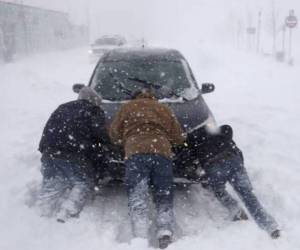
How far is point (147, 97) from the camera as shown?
17.0ft

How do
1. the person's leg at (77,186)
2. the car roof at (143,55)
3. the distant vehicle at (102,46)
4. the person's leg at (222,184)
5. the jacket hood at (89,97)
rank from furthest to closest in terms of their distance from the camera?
1. the distant vehicle at (102,46)
2. the car roof at (143,55)
3. the jacket hood at (89,97)
4. the person's leg at (77,186)
5. the person's leg at (222,184)

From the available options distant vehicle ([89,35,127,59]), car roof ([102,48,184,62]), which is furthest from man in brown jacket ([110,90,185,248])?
distant vehicle ([89,35,127,59])

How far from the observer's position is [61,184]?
536 centimetres

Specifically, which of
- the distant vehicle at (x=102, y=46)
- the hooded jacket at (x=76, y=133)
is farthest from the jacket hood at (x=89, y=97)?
the distant vehicle at (x=102, y=46)

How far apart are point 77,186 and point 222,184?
5.32 feet

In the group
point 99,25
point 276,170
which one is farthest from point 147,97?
point 99,25

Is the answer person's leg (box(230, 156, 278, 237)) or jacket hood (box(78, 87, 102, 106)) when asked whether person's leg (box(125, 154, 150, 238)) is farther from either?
jacket hood (box(78, 87, 102, 106))

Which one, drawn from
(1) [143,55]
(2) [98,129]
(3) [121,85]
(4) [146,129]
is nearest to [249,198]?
(4) [146,129]

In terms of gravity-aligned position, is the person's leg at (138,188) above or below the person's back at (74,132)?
below

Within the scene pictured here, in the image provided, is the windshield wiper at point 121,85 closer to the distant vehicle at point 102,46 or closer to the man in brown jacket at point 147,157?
the man in brown jacket at point 147,157

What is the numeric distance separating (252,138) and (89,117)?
3.92m

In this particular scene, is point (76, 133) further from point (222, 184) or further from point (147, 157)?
point (222, 184)

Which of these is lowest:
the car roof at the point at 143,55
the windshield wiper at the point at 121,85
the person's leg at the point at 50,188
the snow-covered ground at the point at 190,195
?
the snow-covered ground at the point at 190,195

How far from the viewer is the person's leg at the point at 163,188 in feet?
15.5
